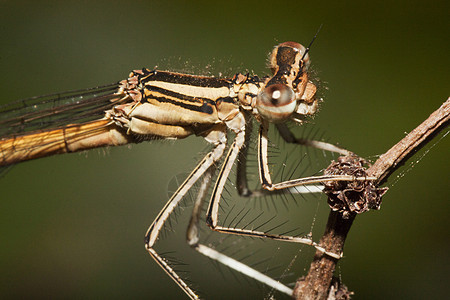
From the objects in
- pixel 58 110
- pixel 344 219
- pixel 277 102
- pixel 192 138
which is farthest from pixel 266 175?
pixel 192 138

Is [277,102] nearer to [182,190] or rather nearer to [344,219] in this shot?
[182,190]

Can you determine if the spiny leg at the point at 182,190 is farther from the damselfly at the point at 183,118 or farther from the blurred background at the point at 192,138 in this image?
the blurred background at the point at 192,138

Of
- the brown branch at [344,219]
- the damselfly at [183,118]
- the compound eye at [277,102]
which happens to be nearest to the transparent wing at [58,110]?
the damselfly at [183,118]

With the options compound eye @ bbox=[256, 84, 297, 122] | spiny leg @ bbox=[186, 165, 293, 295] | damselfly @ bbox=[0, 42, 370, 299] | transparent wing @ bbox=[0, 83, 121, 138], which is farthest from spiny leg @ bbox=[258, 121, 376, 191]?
transparent wing @ bbox=[0, 83, 121, 138]

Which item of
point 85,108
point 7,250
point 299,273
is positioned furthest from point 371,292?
point 7,250

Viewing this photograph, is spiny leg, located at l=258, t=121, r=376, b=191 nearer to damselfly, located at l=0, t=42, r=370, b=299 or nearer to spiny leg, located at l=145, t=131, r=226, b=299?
damselfly, located at l=0, t=42, r=370, b=299

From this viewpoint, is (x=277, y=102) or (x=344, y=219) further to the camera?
(x=277, y=102)
